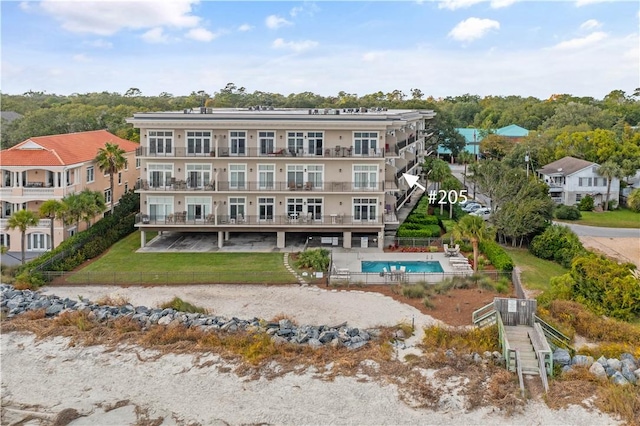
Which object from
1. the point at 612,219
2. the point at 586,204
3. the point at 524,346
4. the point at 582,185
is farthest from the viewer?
the point at 582,185

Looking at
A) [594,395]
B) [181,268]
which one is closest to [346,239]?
[181,268]

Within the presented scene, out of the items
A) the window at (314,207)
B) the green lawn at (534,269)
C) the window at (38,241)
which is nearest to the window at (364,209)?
the window at (314,207)

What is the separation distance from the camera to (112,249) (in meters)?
34.6

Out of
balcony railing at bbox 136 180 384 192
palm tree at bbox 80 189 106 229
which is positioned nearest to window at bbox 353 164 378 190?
balcony railing at bbox 136 180 384 192

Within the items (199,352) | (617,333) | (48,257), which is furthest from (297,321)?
(48,257)

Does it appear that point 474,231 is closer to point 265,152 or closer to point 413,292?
point 413,292

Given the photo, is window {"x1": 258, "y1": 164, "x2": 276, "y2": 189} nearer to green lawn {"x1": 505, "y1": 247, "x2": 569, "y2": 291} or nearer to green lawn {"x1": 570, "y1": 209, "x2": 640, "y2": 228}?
green lawn {"x1": 505, "y1": 247, "x2": 569, "y2": 291}

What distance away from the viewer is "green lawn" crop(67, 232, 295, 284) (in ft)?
94.2

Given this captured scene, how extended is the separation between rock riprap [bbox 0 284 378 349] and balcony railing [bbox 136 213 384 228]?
9.21 meters

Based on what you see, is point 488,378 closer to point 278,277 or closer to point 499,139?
point 278,277

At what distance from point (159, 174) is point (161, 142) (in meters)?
2.07

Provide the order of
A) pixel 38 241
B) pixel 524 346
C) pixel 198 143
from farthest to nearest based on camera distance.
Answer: pixel 38 241 < pixel 198 143 < pixel 524 346

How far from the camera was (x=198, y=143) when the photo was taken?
34750 mm

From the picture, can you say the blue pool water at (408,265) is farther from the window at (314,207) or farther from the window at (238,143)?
the window at (238,143)
